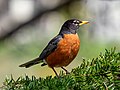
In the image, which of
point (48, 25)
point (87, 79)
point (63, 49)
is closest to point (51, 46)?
point (63, 49)

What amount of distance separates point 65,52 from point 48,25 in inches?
121

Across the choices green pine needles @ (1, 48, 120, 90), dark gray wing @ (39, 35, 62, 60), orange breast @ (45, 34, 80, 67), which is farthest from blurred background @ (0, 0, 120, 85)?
green pine needles @ (1, 48, 120, 90)

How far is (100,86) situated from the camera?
6.74 ft

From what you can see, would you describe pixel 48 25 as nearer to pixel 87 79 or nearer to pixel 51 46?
pixel 51 46

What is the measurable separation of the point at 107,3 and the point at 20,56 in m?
1.51

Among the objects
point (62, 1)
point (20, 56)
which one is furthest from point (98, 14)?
point (20, 56)

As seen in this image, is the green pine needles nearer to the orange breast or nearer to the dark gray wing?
the orange breast

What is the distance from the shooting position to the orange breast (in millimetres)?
3167

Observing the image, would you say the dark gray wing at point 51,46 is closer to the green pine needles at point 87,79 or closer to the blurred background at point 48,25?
the blurred background at point 48,25

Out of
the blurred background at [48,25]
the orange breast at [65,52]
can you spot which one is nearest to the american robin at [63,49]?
the orange breast at [65,52]

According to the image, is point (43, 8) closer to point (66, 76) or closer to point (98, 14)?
point (98, 14)

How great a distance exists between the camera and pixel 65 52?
10.5 feet

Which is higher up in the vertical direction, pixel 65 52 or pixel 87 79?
pixel 65 52

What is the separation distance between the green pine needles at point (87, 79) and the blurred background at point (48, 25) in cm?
185
